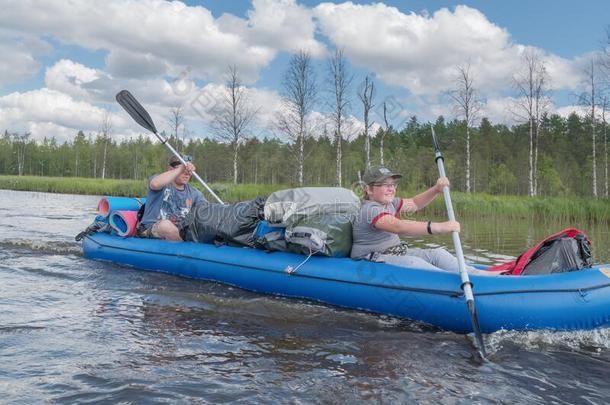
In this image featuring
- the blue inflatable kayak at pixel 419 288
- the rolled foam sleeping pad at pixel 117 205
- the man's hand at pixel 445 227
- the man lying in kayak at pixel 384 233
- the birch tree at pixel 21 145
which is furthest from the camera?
the birch tree at pixel 21 145

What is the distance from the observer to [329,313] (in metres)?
4.81

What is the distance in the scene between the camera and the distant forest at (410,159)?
4209 centimetres

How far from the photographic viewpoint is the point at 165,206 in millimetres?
6805

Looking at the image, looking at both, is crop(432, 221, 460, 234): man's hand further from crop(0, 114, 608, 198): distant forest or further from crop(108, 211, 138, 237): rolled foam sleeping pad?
crop(0, 114, 608, 198): distant forest

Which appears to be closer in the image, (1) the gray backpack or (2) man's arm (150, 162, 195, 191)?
(1) the gray backpack

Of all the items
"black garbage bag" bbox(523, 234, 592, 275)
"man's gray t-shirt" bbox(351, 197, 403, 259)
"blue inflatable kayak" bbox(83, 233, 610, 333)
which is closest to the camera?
"blue inflatable kayak" bbox(83, 233, 610, 333)

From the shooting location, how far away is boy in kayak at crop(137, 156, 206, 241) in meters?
6.52

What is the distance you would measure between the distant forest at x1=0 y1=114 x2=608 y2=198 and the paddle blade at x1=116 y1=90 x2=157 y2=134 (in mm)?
18875

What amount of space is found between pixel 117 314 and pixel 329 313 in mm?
1871

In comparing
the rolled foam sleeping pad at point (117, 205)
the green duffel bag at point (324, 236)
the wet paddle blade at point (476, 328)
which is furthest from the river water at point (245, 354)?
the rolled foam sleeping pad at point (117, 205)

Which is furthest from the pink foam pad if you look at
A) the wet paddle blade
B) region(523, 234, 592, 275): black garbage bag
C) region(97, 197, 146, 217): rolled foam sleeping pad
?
region(523, 234, 592, 275): black garbage bag

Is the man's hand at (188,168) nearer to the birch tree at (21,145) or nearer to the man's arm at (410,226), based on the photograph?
the man's arm at (410,226)

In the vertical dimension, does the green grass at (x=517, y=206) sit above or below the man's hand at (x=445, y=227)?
above

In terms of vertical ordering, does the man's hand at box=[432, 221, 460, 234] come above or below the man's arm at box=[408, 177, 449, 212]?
below
